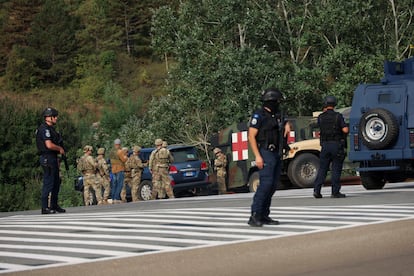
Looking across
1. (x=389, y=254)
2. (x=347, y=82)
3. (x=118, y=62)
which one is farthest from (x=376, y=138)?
(x=118, y=62)

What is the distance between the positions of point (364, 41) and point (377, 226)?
35.1m

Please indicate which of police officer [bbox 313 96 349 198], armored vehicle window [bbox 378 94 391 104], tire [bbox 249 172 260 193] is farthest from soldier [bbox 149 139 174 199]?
police officer [bbox 313 96 349 198]

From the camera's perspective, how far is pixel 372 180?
21.8 m

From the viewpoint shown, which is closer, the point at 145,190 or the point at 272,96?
the point at 272,96

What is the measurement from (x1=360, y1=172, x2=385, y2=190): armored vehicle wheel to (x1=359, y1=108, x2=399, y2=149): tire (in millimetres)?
806

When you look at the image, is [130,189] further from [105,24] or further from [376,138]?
[105,24]

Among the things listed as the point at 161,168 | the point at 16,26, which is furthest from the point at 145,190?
the point at 16,26

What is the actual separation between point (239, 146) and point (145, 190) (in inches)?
119

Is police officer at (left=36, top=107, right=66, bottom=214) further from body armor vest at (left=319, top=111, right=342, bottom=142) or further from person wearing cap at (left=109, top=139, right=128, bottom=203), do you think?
person wearing cap at (left=109, top=139, right=128, bottom=203)

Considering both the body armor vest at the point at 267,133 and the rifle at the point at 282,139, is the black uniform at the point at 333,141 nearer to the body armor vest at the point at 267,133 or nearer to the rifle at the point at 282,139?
the rifle at the point at 282,139

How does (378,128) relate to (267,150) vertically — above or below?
above

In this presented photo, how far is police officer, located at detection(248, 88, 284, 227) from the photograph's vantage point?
13.0 meters

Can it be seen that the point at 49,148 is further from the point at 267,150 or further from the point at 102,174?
the point at 102,174

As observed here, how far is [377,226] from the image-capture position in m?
13.0
